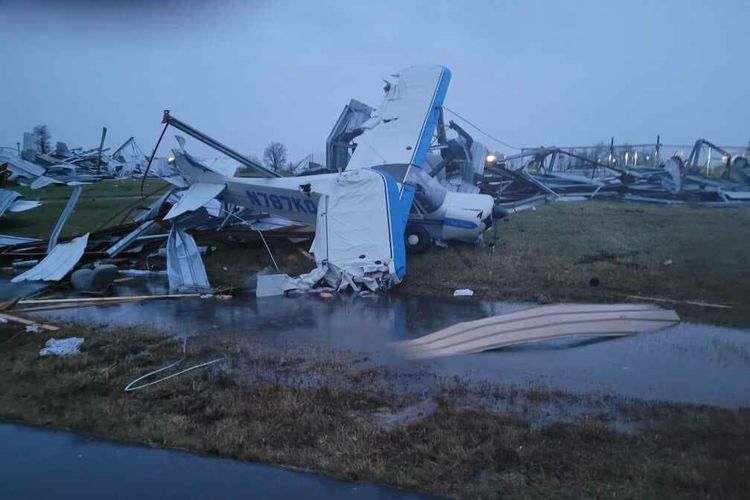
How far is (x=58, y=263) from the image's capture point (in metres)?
10.9

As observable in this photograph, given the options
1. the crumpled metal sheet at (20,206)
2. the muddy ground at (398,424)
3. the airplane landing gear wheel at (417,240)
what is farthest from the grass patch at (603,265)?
the crumpled metal sheet at (20,206)

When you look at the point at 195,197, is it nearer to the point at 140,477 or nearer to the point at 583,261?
the point at 583,261

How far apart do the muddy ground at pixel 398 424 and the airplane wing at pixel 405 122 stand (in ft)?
24.9

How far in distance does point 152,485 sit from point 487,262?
8939 mm

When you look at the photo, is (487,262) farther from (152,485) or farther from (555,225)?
(152,485)

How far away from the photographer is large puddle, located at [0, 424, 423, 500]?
343 cm

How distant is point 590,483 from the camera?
3441 millimetres

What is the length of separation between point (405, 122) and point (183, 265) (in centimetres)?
625

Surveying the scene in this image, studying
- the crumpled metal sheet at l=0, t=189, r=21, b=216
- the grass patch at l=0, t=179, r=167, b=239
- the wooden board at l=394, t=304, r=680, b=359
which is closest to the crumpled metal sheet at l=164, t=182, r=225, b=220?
the grass patch at l=0, t=179, r=167, b=239

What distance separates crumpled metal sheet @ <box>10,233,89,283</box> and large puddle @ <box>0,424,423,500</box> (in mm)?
7164

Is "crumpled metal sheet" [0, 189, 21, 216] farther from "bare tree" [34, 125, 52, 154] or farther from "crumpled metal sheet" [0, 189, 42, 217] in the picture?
"bare tree" [34, 125, 52, 154]

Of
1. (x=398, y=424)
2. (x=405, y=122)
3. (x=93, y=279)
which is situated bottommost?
(x=398, y=424)

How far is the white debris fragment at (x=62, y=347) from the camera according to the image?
605 cm

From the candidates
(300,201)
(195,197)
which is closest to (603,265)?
(300,201)
